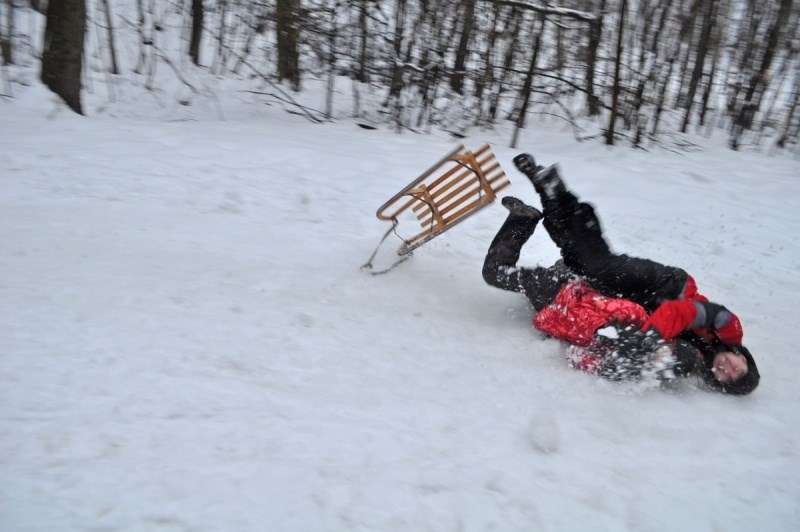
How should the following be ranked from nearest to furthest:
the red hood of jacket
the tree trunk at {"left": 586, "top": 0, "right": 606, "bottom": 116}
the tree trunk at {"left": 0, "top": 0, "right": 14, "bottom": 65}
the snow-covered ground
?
the snow-covered ground
the red hood of jacket
the tree trunk at {"left": 0, "top": 0, "right": 14, "bottom": 65}
the tree trunk at {"left": 586, "top": 0, "right": 606, "bottom": 116}

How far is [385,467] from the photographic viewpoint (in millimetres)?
2219

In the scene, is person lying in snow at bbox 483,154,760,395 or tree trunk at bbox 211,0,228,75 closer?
person lying in snow at bbox 483,154,760,395

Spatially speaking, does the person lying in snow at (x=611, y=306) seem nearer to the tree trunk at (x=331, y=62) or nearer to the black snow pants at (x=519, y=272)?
the black snow pants at (x=519, y=272)

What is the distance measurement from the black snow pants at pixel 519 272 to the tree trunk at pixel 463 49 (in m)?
5.10

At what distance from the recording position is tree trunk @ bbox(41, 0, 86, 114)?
19.3 ft

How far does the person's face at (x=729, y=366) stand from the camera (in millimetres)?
3094

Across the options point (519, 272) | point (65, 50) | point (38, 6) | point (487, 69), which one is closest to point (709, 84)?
point (487, 69)

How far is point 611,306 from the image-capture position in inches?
129

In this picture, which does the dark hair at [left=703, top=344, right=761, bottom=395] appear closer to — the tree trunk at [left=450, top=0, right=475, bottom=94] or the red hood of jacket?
the red hood of jacket

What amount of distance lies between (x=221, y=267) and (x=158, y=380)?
1332mm

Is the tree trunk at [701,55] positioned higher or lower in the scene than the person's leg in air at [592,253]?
higher

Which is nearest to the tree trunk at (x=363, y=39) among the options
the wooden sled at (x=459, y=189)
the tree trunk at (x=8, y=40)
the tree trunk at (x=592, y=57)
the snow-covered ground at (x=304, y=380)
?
the tree trunk at (x=592, y=57)

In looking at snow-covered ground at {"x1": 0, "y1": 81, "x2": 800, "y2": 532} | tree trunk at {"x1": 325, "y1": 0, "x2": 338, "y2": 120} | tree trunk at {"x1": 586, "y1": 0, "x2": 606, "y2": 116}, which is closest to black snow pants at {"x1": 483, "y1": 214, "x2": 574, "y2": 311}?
snow-covered ground at {"x1": 0, "y1": 81, "x2": 800, "y2": 532}

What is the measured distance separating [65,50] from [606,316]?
19.7 feet
